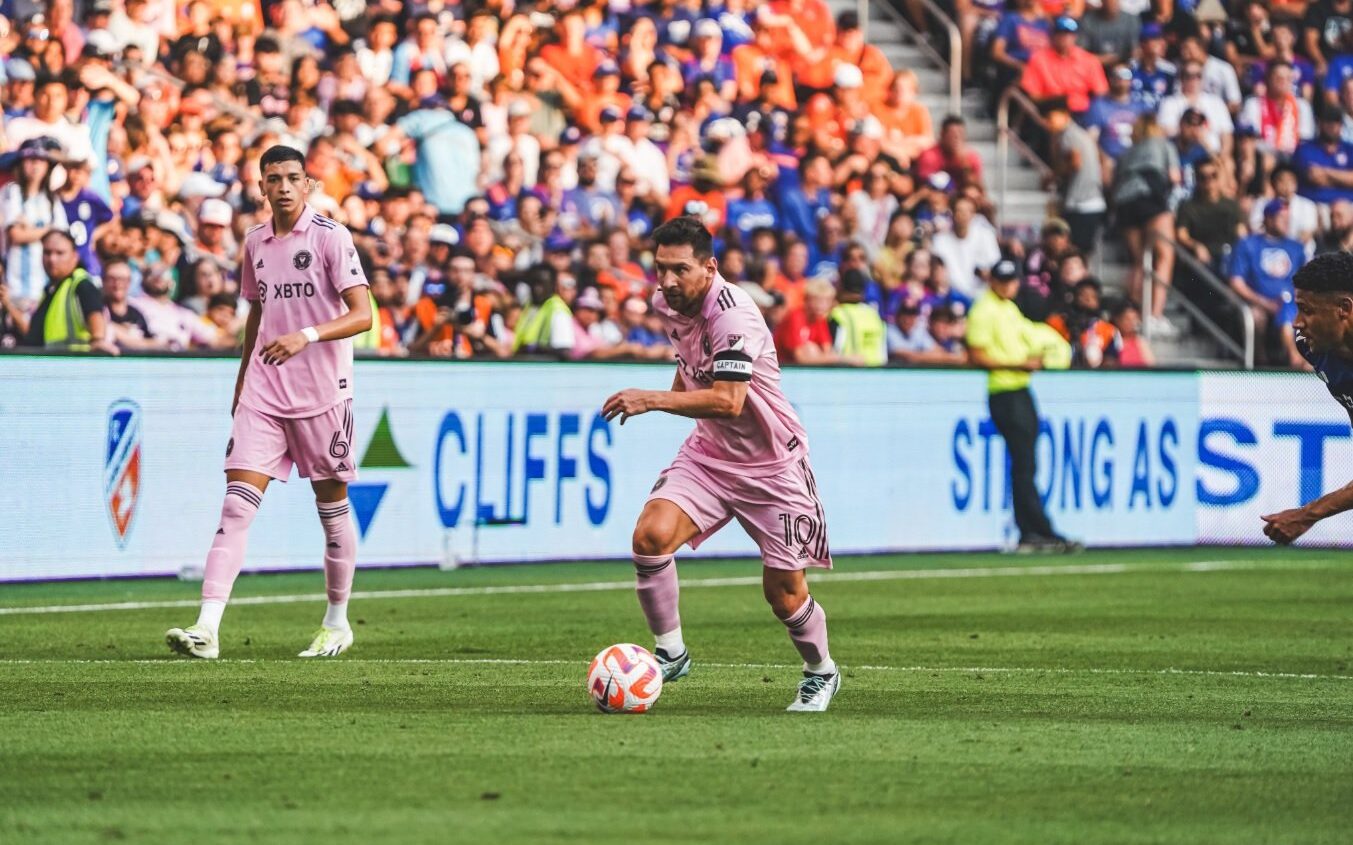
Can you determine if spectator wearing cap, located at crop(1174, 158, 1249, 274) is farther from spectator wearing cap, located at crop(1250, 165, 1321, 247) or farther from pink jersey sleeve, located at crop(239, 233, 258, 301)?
pink jersey sleeve, located at crop(239, 233, 258, 301)

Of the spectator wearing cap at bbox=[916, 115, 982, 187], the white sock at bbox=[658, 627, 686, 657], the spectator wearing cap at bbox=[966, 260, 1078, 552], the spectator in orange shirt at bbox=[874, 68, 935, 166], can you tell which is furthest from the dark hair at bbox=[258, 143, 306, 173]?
the spectator in orange shirt at bbox=[874, 68, 935, 166]

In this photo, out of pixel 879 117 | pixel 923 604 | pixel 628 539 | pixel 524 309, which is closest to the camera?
pixel 923 604

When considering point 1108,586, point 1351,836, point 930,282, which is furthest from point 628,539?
point 1351,836

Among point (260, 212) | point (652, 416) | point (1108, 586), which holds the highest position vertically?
point (260, 212)

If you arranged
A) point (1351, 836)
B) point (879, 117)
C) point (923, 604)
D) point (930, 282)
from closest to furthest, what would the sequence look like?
point (1351, 836), point (923, 604), point (930, 282), point (879, 117)

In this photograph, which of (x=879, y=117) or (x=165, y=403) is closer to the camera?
(x=165, y=403)

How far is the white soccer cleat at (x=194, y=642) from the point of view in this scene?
34.7 ft

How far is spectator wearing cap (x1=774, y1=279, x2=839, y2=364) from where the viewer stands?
64.4 feet

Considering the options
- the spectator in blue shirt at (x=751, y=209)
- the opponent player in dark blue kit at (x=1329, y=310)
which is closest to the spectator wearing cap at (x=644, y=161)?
the spectator in blue shirt at (x=751, y=209)

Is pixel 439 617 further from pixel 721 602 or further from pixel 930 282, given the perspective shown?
pixel 930 282

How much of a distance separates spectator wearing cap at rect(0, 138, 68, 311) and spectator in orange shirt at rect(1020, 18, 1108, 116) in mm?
12637

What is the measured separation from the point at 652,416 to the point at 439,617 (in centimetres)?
447

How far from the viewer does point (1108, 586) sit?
16906 mm

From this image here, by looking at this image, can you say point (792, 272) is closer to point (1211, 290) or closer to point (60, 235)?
point (1211, 290)
